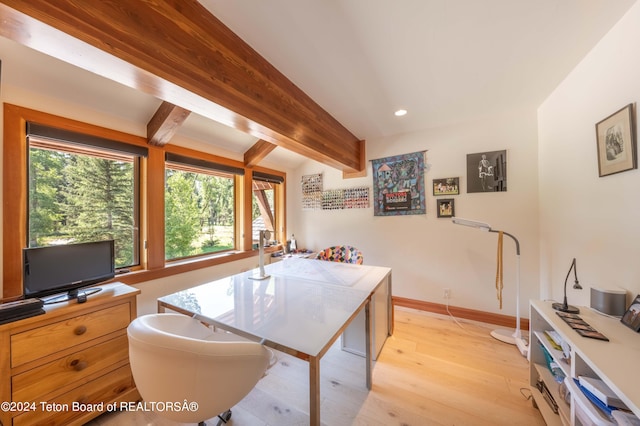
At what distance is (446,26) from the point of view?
128 cm

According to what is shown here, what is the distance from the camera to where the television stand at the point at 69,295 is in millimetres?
1366

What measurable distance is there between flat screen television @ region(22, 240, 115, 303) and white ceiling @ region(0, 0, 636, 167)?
1.18m

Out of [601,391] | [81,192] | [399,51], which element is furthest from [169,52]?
[601,391]

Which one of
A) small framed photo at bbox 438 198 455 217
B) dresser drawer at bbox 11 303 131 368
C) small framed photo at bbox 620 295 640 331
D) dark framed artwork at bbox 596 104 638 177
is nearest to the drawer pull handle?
dresser drawer at bbox 11 303 131 368

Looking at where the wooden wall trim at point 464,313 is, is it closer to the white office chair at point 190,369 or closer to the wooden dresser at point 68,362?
the white office chair at point 190,369

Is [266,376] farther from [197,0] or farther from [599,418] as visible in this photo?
[197,0]

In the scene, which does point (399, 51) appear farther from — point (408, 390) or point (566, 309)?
point (408, 390)

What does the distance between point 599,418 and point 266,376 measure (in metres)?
1.87

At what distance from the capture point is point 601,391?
897 mm

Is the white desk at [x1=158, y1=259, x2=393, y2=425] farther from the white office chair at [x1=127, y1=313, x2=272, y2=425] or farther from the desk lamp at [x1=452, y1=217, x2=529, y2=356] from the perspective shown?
the desk lamp at [x1=452, y1=217, x2=529, y2=356]

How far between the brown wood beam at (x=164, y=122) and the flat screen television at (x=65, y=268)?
3.54 feet

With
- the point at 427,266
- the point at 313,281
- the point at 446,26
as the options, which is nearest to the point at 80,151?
the point at 313,281

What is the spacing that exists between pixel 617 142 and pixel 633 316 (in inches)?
37.3

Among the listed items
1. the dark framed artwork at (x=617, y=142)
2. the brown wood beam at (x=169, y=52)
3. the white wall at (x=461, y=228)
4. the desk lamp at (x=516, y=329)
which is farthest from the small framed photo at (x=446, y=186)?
the brown wood beam at (x=169, y=52)
